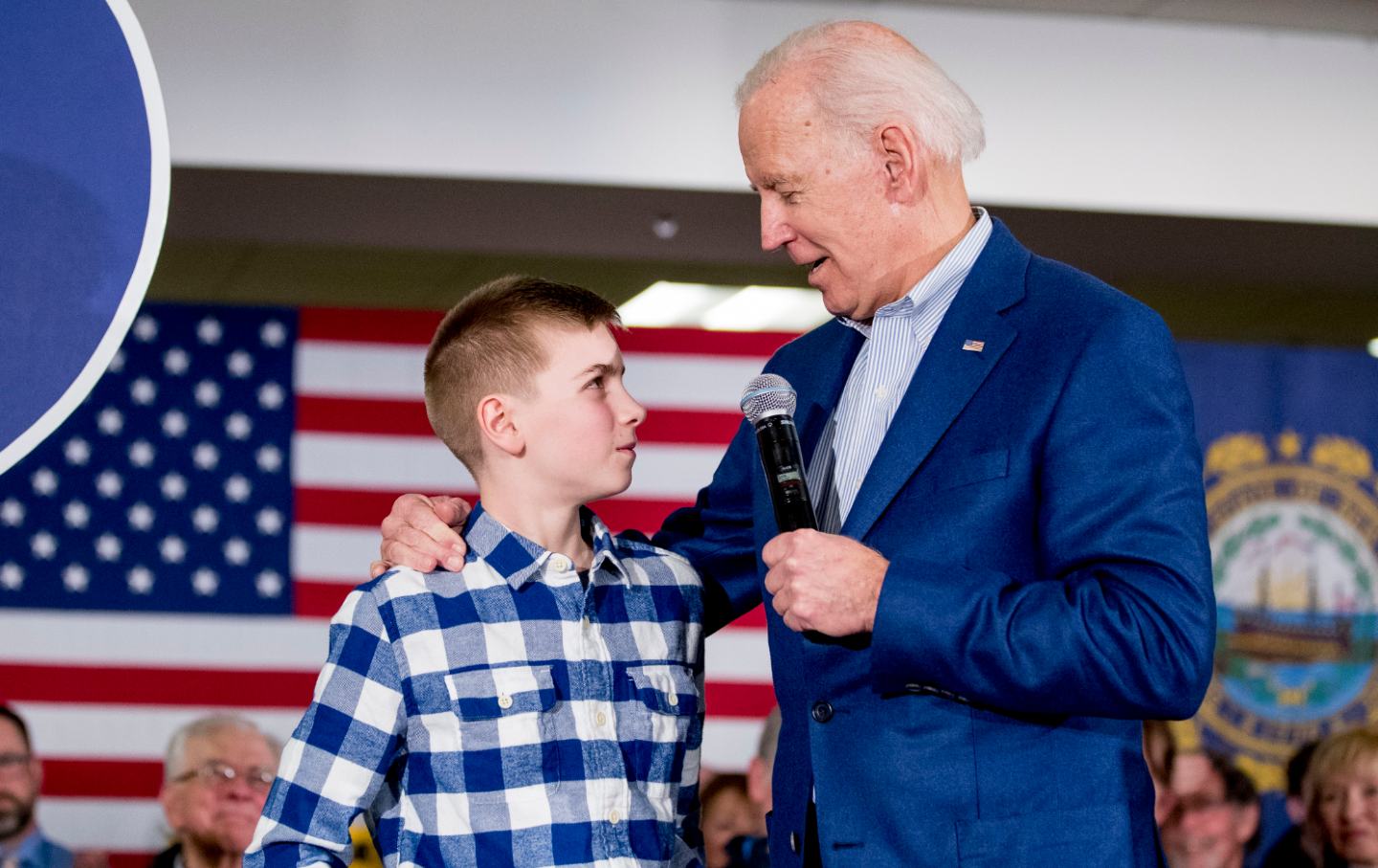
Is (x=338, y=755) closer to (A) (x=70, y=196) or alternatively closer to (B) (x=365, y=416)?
(A) (x=70, y=196)

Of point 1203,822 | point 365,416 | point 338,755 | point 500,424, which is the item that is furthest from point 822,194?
point 1203,822

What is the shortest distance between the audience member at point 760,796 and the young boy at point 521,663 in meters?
2.47

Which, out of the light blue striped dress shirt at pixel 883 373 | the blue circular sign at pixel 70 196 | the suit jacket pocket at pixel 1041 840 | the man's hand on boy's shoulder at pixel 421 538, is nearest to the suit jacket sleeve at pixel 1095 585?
the suit jacket pocket at pixel 1041 840

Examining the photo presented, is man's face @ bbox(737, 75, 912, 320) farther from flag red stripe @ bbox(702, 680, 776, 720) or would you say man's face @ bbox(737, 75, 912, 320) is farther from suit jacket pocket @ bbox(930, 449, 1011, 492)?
flag red stripe @ bbox(702, 680, 776, 720)

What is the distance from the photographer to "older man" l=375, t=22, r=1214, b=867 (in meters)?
1.30

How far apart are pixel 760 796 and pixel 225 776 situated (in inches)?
56.8

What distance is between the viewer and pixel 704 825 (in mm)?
4234

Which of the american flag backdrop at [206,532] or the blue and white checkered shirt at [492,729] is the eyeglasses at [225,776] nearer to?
the american flag backdrop at [206,532]

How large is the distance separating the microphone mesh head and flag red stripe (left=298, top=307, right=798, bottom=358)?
2881 mm

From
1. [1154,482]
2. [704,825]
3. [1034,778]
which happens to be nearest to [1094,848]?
[1034,778]

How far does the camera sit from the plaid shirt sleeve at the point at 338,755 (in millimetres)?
1419

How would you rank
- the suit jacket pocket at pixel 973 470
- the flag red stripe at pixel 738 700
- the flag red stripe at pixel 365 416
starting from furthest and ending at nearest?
1. the flag red stripe at pixel 738 700
2. the flag red stripe at pixel 365 416
3. the suit jacket pocket at pixel 973 470

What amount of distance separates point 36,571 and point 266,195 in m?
1.23

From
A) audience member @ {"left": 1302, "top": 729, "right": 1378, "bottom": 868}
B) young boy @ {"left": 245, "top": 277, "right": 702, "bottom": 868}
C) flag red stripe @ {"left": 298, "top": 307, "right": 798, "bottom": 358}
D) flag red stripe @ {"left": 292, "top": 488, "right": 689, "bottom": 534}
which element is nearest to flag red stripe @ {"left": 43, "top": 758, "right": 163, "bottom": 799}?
flag red stripe @ {"left": 292, "top": 488, "right": 689, "bottom": 534}
